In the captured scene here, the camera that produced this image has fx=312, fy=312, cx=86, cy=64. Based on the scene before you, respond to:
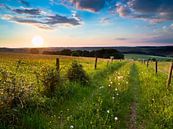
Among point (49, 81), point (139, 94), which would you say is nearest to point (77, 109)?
point (49, 81)

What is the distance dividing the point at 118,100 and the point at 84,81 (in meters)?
4.93

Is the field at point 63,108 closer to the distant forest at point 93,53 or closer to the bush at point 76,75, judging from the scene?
the bush at point 76,75

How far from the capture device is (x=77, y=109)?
11.8 metres

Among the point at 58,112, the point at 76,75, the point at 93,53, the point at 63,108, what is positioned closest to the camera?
the point at 58,112

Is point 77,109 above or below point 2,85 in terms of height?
below

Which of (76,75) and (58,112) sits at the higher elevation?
(76,75)

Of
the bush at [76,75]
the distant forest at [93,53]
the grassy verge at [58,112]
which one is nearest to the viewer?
the grassy verge at [58,112]

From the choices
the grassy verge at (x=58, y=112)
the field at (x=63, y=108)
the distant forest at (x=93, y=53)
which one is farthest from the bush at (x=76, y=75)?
the distant forest at (x=93, y=53)

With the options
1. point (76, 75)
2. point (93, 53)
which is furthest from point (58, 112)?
point (93, 53)

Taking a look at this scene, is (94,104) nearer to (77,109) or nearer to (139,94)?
(77,109)

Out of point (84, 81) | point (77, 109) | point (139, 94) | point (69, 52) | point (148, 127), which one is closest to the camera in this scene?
point (148, 127)

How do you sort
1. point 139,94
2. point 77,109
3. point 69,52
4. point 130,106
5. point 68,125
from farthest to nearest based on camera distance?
point 69,52 < point 139,94 < point 130,106 < point 77,109 < point 68,125

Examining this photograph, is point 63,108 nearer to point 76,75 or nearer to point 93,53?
point 76,75

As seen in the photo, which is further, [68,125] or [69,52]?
[69,52]
